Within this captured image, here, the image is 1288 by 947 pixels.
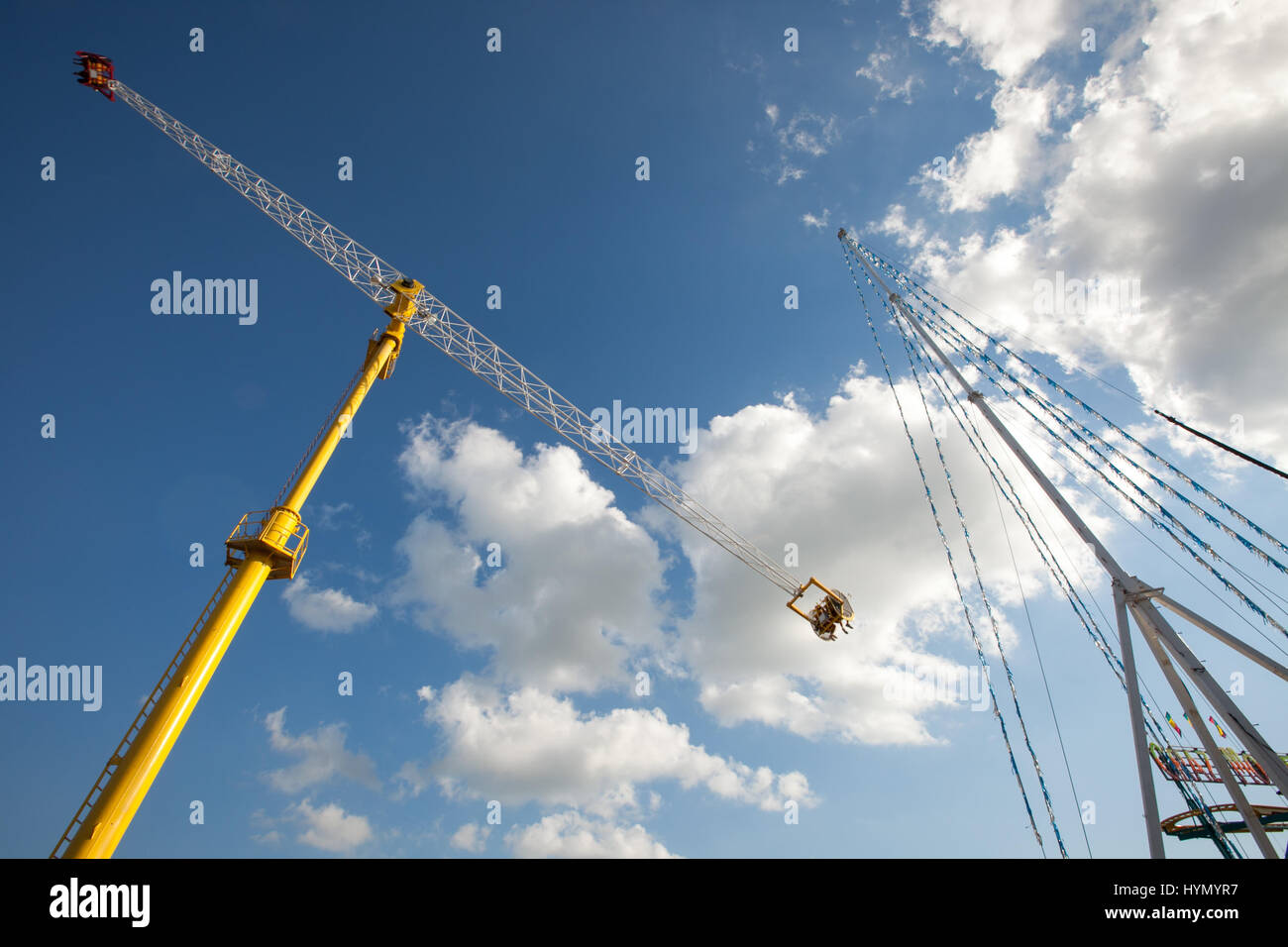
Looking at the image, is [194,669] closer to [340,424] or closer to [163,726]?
[163,726]

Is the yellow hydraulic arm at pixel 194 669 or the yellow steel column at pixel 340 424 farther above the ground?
the yellow steel column at pixel 340 424

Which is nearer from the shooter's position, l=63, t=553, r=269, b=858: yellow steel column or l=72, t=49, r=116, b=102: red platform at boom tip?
l=63, t=553, r=269, b=858: yellow steel column

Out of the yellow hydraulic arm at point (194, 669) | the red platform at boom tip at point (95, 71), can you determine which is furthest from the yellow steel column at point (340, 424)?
the red platform at boom tip at point (95, 71)

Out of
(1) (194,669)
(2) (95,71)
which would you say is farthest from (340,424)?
(2) (95,71)

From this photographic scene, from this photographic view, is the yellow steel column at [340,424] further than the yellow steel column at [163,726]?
Yes

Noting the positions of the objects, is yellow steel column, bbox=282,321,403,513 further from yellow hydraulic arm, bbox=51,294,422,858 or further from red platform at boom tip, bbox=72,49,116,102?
red platform at boom tip, bbox=72,49,116,102

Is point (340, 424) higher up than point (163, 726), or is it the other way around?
point (340, 424)

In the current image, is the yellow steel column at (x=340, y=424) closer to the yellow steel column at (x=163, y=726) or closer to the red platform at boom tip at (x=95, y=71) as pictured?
the yellow steel column at (x=163, y=726)

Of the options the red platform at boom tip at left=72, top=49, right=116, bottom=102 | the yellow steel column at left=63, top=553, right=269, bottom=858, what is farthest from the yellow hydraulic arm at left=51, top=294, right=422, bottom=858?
the red platform at boom tip at left=72, top=49, right=116, bottom=102

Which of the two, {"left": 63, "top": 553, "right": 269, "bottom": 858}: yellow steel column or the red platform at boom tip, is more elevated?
the red platform at boom tip

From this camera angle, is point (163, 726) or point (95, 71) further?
point (95, 71)

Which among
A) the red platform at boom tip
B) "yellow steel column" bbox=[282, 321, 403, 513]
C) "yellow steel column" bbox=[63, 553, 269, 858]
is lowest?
"yellow steel column" bbox=[63, 553, 269, 858]

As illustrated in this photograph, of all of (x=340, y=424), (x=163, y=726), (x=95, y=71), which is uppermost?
(x=95, y=71)
